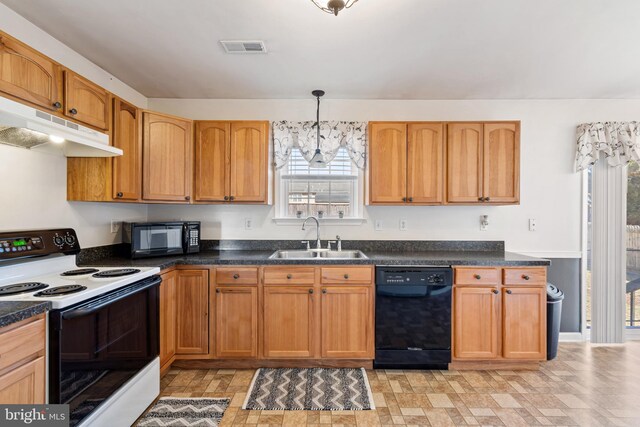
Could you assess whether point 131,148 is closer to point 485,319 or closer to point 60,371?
point 60,371

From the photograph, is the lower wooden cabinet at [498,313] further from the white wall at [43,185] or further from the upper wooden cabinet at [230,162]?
the white wall at [43,185]

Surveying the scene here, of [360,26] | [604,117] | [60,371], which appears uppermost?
[360,26]

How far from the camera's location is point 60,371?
55.6 inches

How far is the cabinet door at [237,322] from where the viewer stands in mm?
2541

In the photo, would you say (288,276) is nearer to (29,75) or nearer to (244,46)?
(244,46)

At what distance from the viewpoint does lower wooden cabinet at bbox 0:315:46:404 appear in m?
1.20

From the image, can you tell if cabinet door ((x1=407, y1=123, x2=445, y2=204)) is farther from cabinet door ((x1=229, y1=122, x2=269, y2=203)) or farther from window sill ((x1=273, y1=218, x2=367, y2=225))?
cabinet door ((x1=229, y1=122, x2=269, y2=203))

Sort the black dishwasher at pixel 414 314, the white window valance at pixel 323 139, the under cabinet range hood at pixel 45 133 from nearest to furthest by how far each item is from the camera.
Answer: the under cabinet range hood at pixel 45 133
the black dishwasher at pixel 414 314
the white window valance at pixel 323 139

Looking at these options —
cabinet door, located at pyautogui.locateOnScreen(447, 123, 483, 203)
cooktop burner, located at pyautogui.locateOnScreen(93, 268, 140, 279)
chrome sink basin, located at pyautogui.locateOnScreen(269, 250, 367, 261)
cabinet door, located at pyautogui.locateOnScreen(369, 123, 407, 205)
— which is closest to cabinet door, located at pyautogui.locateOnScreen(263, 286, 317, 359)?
chrome sink basin, located at pyautogui.locateOnScreen(269, 250, 367, 261)

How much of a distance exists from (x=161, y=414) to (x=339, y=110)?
116 inches

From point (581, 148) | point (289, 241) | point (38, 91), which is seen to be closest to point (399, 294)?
point (289, 241)

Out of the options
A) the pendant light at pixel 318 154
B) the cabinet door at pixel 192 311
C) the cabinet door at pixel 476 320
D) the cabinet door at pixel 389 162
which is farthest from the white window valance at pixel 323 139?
the cabinet door at pixel 476 320

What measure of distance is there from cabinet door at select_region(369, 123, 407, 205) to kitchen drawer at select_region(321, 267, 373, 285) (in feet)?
2.36

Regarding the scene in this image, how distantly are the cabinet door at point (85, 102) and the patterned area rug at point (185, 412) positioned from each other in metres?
2.00
